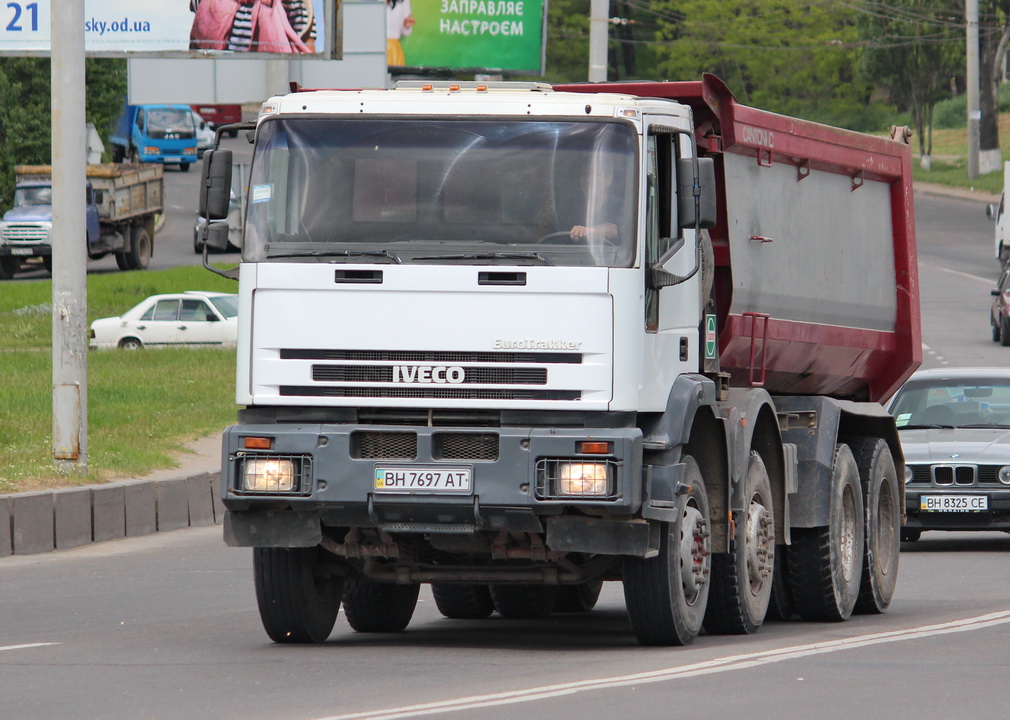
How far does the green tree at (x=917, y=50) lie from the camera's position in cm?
8125

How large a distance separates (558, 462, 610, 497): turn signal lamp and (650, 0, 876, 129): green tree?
86.0 meters

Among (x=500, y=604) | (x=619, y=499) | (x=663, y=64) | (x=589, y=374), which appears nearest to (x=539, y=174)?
(x=589, y=374)

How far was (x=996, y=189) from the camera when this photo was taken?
7200 centimetres

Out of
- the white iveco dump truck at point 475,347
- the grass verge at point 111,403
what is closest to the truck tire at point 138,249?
the grass verge at point 111,403

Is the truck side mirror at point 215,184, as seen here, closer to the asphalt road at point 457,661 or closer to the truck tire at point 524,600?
the asphalt road at point 457,661

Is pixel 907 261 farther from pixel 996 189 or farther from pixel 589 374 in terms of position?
pixel 996 189

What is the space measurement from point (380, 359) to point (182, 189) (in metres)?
61.4

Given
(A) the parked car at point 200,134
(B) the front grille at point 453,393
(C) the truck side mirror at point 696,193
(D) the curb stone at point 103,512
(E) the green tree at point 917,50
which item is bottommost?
(D) the curb stone at point 103,512

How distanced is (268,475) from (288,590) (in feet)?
2.86

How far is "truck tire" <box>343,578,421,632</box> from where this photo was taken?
10766 millimetres

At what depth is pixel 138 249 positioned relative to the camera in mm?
48219

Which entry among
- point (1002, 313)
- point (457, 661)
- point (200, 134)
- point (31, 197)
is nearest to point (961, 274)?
point (1002, 313)

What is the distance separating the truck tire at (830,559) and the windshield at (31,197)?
37116 mm

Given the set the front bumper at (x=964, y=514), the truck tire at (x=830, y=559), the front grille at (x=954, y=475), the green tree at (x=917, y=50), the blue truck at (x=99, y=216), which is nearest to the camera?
the truck tire at (x=830, y=559)
